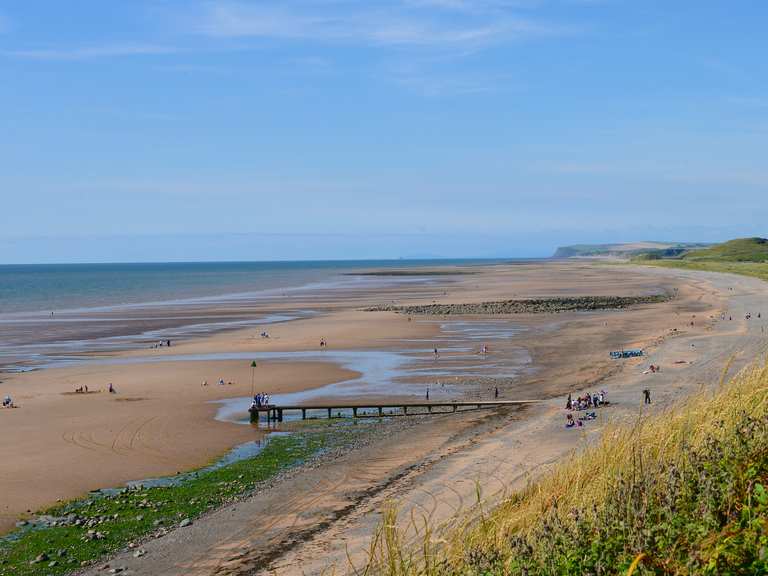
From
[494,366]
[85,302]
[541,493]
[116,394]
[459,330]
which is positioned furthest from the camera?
[85,302]

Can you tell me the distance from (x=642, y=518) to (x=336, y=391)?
3153 cm

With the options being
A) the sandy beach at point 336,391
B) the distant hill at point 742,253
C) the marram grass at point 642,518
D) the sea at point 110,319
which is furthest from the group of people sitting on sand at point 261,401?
the distant hill at point 742,253

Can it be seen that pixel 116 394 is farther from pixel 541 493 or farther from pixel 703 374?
pixel 541 493

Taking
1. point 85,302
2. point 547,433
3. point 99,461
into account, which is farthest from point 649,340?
point 85,302

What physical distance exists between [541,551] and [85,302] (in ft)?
370

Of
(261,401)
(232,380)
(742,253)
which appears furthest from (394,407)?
(742,253)

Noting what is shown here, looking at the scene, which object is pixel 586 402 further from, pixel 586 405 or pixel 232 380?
pixel 232 380

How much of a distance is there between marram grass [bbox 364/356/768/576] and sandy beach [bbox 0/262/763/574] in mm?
7287

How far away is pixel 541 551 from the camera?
20.0ft

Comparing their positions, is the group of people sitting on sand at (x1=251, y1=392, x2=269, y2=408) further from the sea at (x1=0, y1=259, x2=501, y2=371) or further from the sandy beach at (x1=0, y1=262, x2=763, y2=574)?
the sea at (x1=0, y1=259, x2=501, y2=371)

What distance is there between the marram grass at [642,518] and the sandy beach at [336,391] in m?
7.29

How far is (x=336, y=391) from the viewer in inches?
1480

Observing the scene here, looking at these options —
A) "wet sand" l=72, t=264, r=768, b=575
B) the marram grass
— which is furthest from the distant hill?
the marram grass

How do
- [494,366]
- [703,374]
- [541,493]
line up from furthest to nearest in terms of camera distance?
[494,366]
[703,374]
[541,493]
